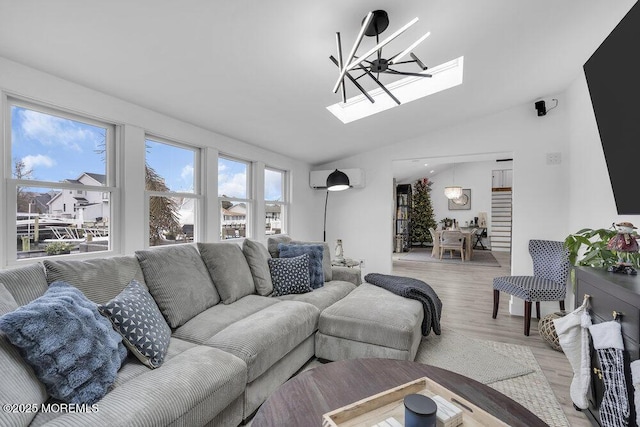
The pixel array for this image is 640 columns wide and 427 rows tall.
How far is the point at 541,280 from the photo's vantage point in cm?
330

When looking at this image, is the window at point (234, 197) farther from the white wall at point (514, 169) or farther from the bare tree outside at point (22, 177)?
the white wall at point (514, 169)

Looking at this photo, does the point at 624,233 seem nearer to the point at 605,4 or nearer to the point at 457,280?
the point at 605,4

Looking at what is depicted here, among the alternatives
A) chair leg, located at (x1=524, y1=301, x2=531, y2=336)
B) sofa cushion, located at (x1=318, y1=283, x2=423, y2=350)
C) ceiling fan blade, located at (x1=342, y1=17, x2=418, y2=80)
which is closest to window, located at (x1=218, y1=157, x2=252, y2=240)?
sofa cushion, located at (x1=318, y1=283, x2=423, y2=350)

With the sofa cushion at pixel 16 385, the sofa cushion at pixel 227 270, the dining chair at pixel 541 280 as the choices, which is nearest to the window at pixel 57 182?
the sofa cushion at pixel 227 270

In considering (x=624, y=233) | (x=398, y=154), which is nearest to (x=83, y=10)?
(x=624, y=233)

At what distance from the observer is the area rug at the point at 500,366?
192 centimetres

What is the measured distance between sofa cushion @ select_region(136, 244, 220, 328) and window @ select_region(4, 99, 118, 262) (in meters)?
0.64

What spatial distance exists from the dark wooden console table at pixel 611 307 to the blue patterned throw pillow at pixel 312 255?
211cm

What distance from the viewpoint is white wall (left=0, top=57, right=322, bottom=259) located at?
1.82 meters

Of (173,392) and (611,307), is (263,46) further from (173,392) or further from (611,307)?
(611,307)

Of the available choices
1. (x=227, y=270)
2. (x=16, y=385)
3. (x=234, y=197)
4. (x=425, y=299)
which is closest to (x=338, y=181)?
(x=234, y=197)

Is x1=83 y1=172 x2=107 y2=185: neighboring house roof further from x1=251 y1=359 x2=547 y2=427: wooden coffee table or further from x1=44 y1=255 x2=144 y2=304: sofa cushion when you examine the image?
x1=251 y1=359 x2=547 y2=427: wooden coffee table

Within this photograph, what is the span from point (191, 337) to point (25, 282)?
2.87ft

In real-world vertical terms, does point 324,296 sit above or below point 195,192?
below
